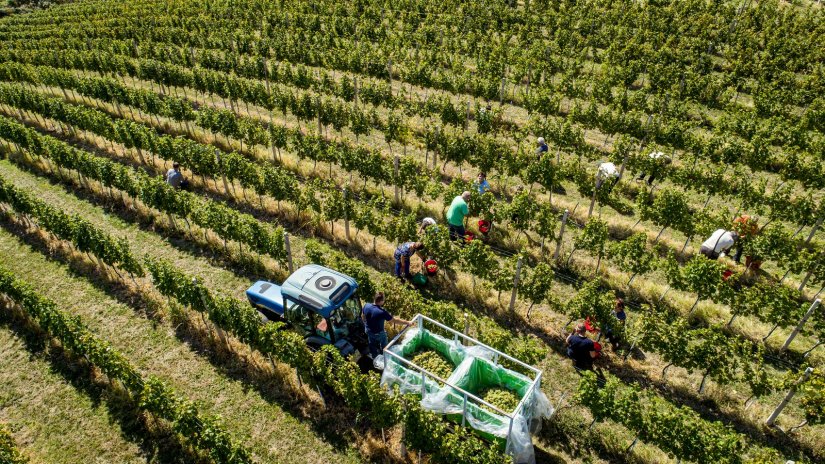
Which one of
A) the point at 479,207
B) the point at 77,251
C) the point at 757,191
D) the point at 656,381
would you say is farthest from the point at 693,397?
the point at 77,251

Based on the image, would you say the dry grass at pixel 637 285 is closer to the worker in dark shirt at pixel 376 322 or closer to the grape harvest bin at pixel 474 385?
the grape harvest bin at pixel 474 385

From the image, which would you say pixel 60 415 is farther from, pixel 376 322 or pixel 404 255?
pixel 404 255

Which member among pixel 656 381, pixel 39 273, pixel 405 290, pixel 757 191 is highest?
pixel 757 191

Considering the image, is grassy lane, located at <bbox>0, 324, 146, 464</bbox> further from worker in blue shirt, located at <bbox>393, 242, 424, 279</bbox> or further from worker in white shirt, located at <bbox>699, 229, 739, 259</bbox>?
worker in white shirt, located at <bbox>699, 229, 739, 259</bbox>

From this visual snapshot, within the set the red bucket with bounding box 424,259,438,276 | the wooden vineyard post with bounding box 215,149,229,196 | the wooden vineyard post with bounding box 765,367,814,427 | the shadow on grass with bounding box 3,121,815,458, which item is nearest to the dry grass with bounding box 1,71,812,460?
the shadow on grass with bounding box 3,121,815,458

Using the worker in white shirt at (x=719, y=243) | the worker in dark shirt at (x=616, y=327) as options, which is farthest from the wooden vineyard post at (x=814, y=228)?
the worker in dark shirt at (x=616, y=327)

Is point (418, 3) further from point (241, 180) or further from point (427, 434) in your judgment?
point (427, 434)

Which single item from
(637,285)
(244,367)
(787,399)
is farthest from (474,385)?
(637,285)
